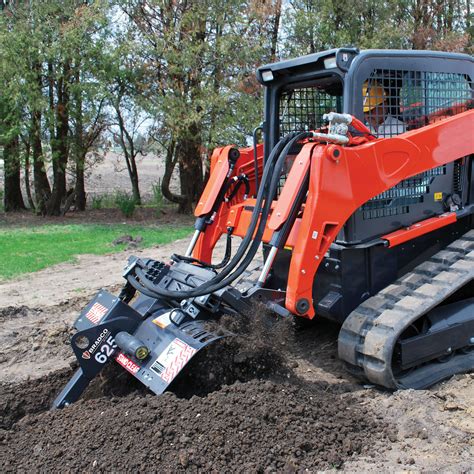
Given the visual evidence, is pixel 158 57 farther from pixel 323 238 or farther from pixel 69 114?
pixel 323 238

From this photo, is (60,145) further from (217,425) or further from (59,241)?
(217,425)

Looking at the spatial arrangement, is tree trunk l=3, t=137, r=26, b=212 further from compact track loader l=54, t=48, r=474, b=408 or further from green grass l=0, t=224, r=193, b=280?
compact track loader l=54, t=48, r=474, b=408

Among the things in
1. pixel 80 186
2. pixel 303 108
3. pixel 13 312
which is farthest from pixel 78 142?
pixel 303 108

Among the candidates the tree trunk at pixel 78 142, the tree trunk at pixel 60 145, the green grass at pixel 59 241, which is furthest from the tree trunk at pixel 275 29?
the green grass at pixel 59 241

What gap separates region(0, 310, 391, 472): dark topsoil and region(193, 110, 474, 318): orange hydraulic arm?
458mm

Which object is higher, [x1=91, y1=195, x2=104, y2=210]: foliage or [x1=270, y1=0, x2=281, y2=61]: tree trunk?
[x1=270, y1=0, x2=281, y2=61]: tree trunk

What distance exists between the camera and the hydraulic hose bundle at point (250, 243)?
14.4 ft

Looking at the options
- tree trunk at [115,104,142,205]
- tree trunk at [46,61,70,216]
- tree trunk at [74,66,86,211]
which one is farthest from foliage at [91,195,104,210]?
tree trunk at [46,61,70,216]

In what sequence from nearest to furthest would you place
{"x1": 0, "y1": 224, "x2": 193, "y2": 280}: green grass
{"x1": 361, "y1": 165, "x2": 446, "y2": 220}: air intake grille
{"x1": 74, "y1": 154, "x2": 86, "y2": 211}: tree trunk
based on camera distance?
{"x1": 361, "y1": 165, "x2": 446, "y2": 220}: air intake grille < {"x1": 0, "y1": 224, "x2": 193, "y2": 280}: green grass < {"x1": 74, "y1": 154, "x2": 86, "y2": 211}: tree trunk

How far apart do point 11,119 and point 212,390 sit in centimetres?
1253

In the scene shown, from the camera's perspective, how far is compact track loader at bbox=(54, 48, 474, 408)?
434cm

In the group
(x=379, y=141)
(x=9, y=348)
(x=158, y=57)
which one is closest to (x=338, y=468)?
(x=379, y=141)

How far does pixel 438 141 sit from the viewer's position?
4.92 meters

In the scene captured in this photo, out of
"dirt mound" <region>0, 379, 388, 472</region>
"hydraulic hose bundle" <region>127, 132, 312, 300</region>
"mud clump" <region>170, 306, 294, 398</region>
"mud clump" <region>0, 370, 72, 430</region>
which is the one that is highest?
"hydraulic hose bundle" <region>127, 132, 312, 300</region>
